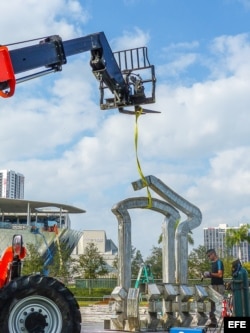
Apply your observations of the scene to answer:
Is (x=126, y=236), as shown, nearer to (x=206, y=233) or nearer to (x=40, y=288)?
(x=40, y=288)

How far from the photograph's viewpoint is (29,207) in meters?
70.9

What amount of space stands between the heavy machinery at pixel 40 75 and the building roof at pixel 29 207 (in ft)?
190

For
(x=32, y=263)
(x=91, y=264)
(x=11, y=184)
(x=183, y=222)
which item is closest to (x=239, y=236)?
(x=91, y=264)

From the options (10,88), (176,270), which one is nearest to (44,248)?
(176,270)

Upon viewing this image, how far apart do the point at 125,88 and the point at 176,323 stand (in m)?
5.17

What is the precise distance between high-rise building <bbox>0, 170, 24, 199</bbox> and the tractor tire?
424 feet

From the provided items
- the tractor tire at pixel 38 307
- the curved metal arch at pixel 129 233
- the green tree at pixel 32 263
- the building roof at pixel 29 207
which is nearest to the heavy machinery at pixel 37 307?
the tractor tire at pixel 38 307

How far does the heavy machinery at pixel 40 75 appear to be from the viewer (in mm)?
7527

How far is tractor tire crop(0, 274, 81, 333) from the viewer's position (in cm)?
749

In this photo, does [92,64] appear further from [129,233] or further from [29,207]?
[29,207]

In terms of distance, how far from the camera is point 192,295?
13078 mm

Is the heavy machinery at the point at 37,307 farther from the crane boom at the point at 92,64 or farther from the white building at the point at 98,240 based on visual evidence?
the white building at the point at 98,240

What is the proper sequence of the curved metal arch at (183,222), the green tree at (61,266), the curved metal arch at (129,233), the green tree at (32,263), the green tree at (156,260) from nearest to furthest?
the curved metal arch at (129,233) < the curved metal arch at (183,222) < the green tree at (32,263) < the green tree at (61,266) < the green tree at (156,260)

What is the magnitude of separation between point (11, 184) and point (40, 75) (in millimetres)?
130620
